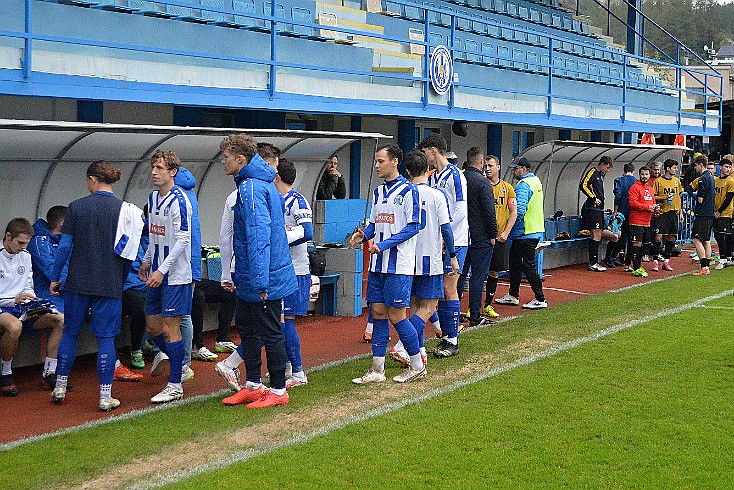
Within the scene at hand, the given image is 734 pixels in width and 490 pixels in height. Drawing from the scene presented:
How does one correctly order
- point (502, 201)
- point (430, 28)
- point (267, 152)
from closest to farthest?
point (267, 152)
point (502, 201)
point (430, 28)

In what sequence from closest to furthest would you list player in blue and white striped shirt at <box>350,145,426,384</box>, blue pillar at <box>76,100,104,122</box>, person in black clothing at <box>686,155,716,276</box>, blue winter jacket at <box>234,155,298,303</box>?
blue winter jacket at <box>234,155,298,303</box>
player in blue and white striped shirt at <box>350,145,426,384</box>
blue pillar at <box>76,100,104,122</box>
person in black clothing at <box>686,155,716,276</box>

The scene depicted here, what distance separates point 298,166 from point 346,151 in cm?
364

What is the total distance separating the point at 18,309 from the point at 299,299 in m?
2.24

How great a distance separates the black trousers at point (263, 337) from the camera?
7.29 metres

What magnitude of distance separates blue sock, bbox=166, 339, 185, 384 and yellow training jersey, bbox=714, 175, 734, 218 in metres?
11.6

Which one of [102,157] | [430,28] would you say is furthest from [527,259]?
[430,28]

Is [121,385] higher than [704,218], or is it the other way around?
[704,218]

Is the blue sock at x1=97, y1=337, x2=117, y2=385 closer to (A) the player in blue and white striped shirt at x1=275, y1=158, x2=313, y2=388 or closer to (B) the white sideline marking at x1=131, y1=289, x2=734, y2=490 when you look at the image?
(A) the player in blue and white striped shirt at x1=275, y1=158, x2=313, y2=388

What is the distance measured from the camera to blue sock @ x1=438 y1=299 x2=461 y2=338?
927 centimetres

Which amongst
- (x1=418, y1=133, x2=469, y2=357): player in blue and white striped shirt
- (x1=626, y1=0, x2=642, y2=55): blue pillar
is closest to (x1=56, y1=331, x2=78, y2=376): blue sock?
(x1=418, y1=133, x2=469, y2=357): player in blue and white striped shirt

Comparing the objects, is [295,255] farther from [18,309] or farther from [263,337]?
[18,309]

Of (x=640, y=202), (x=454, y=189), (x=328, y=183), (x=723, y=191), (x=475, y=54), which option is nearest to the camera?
(x=454, y=189)

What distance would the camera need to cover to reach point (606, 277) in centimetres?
1634

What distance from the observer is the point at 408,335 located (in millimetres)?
8125
